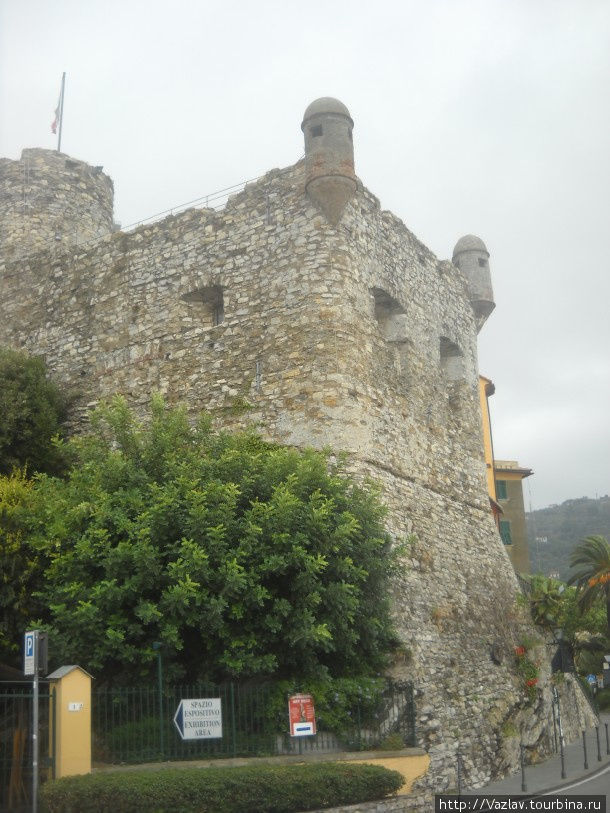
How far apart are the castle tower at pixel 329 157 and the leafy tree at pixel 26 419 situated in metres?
6.37

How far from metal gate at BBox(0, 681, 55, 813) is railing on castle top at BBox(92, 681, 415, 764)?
0.72 meters

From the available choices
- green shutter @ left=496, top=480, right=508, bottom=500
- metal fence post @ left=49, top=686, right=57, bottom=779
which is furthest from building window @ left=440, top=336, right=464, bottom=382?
green shutter @ left=496, top=480, right=508, bottom=500

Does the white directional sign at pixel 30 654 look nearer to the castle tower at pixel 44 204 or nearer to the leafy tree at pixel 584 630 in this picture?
the castle tower at pixel 44 204

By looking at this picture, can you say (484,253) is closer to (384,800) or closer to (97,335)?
(97,335)

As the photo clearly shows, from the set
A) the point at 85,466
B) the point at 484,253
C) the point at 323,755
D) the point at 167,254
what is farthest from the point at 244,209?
the point at 323,755

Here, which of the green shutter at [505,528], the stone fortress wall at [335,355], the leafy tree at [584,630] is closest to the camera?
the stone fortress wall at [335,355]

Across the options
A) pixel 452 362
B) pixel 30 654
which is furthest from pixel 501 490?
pixel 30 654

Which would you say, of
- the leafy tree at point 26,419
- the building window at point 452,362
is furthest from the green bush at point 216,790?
the building window at point 452,362

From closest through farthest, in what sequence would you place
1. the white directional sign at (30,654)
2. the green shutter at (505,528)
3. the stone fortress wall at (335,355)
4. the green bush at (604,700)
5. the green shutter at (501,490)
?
the white directional sign at (30,654) → the stone fortress wall at (335,355) → the green bush at (604,700) → the green shutter at (505,528) → the green shutter at (501,490)

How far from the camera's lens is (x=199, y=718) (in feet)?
39.1

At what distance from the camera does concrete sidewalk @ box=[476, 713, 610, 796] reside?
591 inches

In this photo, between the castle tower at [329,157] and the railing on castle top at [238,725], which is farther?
the castle tower at [329,157]

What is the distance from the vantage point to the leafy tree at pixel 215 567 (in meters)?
12.5

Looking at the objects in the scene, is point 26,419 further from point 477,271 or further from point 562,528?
point 562,528
